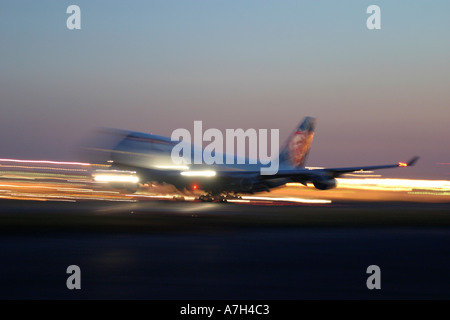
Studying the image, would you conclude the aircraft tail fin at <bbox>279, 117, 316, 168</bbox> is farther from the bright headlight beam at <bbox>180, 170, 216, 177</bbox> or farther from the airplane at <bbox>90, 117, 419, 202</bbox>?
the bright headlight beam at <bbox>180, 170, 216, 177</bbox>

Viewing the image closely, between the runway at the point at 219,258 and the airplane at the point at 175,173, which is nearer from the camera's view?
the runway at the point at 219,258

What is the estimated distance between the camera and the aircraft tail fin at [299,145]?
221 ft

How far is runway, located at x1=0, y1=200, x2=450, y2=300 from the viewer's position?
45.0ft

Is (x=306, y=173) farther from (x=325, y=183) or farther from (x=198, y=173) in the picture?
(x=198, y=173)

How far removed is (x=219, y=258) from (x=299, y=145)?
49.8 meters

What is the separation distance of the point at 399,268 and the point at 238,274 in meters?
4.29

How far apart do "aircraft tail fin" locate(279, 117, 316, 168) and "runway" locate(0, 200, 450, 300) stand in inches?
1325

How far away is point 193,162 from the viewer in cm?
5950

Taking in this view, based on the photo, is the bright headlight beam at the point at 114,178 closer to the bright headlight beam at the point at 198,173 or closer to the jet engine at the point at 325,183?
the bright headlight beam at the point at 198,173

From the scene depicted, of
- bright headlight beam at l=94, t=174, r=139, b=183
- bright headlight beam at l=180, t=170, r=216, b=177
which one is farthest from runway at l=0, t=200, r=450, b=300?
bright headlight beam at l=94, t=174, r=139, b=183

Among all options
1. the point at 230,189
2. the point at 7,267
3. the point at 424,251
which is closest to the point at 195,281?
the point at 7,267

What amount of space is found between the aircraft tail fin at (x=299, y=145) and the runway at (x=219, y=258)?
33643mm

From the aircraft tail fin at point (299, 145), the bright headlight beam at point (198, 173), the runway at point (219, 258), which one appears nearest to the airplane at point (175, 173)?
the bright headlight beam at point (198, 173)

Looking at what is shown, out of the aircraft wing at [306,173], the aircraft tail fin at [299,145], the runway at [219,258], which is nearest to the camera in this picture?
the runway at [219,258]
